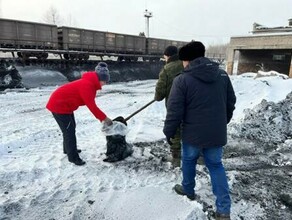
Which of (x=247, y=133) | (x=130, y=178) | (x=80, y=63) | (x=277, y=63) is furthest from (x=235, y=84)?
(x=80, y=63)

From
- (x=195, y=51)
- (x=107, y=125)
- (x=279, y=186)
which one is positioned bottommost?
(x=279, y=186)

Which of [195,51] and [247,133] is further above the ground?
[195,51]

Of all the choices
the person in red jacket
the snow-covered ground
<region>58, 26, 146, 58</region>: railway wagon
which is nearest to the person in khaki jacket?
the snow-covered ground

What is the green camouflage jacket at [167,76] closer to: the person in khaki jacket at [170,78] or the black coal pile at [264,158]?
the person in khaki jacket at [170,78]

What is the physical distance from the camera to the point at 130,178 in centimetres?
404

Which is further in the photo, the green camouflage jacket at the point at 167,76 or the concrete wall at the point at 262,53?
the concrete wall at the point at 262,53

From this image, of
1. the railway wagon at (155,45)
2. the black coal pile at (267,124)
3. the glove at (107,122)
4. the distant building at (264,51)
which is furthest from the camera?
the railway wagon at (155,45)

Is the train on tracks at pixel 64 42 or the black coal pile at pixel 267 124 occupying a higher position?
the train on tracks at pixel 64 42

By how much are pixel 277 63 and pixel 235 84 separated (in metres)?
10.00

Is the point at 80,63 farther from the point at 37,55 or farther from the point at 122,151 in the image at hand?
the point at 122,151

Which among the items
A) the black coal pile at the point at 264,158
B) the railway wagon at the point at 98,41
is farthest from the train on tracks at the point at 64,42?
the black coal pile at the point at 264,158

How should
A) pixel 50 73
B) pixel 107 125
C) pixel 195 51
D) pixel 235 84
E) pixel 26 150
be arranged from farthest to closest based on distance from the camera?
pixel 50 73 → pixel 235 84 → pixel 26 150 → pixel 107 125 → pixel 195 51

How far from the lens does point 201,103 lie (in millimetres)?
2787

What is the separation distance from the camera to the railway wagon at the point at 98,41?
732 inches
